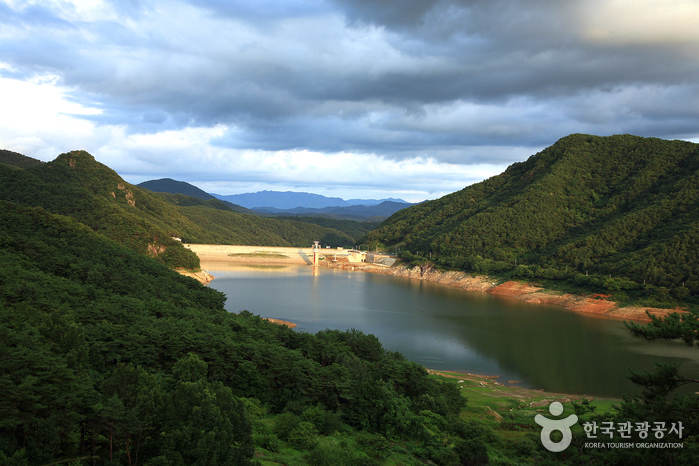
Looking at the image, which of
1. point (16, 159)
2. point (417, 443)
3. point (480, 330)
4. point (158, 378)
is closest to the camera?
point (158, 378)

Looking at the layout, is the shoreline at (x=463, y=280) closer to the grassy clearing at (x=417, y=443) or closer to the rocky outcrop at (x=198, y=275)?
the rocky outcrop at (x=198, y=275)

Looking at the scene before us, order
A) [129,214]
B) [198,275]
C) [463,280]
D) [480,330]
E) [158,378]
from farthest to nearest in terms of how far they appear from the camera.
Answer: [463,280]
[129,214]
[198,275]
[480,330]
[158,378]

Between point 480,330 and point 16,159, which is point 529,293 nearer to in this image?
point 480,330

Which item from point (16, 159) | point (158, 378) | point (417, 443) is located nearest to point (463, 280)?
point (417, 443)

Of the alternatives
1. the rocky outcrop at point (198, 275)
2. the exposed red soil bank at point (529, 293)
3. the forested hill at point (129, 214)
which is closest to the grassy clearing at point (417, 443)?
the exposed red soil bank at point (529, 293)

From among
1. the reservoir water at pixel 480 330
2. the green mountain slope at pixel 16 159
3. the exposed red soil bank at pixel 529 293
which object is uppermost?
the green mountain slope at pixel 16 159

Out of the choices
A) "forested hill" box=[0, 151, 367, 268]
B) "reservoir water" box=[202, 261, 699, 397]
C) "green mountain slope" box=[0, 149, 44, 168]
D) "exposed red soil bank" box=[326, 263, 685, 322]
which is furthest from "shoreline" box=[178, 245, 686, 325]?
"green mountain slope" box=[0, 149, 44, 168]
